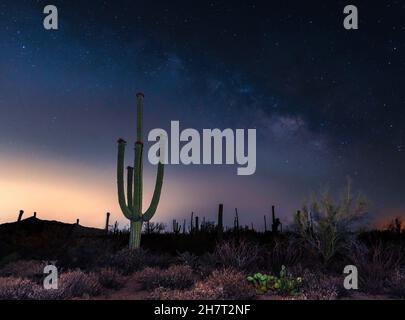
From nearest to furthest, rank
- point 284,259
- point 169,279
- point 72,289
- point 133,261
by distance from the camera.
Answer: point 72,289 → point 169,279 → point 284,259 → point 133,261

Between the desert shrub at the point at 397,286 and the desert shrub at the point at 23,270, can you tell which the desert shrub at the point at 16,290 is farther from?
the desert shrub at the point at 397,286

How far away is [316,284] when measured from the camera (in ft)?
28.7

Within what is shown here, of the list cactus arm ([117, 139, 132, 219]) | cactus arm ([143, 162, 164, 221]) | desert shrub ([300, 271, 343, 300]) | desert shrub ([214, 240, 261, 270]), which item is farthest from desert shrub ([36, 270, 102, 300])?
cactus arm ([143, 162, 164, 221])

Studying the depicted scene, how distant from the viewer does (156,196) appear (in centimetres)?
1380

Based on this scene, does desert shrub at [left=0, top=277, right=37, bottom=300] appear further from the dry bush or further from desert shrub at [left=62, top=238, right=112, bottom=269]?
desert shrub at [left=62, top=238, right=112, bottom=269]

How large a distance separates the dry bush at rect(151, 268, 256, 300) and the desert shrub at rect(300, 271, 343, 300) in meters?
0.99

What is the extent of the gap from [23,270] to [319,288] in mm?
6828

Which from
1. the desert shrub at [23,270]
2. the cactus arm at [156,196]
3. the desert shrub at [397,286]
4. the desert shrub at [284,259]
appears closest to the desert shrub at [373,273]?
the desert shrub at [397,286]

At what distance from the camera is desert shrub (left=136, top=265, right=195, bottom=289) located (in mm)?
9234

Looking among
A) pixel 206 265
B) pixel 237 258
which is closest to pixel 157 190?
pixel 206 265

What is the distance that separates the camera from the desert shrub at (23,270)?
397 inches

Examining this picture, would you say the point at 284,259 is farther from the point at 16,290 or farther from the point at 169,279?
the point at 16,290
